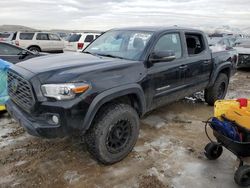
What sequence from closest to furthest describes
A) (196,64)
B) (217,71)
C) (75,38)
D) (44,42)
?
(196,64)
(217,71)
(75,38)
(44,42)

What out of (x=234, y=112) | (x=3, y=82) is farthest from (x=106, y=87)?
(x=3, y=82)

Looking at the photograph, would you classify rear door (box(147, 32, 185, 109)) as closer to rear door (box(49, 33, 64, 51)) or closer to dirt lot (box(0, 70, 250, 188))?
dirt lot (box(0, 70, 250, 188))

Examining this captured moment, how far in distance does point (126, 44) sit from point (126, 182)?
2.22m

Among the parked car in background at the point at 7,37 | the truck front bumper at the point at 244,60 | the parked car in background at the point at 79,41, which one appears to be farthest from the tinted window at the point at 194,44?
the parked car in background at the point at 7,37

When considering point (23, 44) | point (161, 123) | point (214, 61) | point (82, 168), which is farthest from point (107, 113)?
point (23, 44)

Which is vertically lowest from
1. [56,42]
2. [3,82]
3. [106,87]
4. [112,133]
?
[56,42]

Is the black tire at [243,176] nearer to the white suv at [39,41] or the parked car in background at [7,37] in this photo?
the white suv at [39,41]

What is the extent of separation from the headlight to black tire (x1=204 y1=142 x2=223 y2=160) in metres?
1.95

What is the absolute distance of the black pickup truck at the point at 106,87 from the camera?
3.46 meters

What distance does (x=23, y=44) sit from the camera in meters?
19.9

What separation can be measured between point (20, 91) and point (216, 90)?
445 centimetres

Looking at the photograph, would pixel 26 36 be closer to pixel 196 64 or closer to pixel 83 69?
pixel 196 64

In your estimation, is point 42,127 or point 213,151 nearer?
point 42,127

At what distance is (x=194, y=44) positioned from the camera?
237 inches
